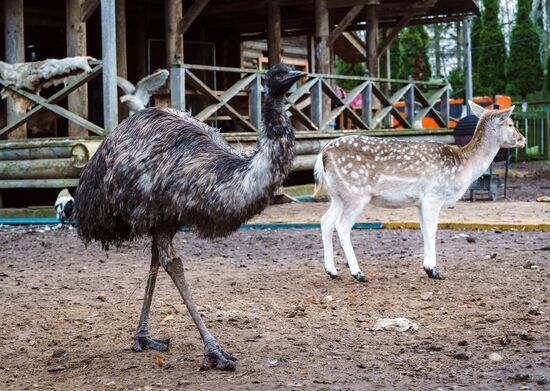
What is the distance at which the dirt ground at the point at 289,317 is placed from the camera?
474 centimetres

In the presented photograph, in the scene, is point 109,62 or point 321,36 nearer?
point 109,62

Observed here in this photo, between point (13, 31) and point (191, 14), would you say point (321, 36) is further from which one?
point (13, 31)

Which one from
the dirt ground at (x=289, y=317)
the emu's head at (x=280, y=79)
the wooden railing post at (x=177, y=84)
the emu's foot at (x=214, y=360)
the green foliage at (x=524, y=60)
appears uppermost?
the green foliage at (x=524, y=60)

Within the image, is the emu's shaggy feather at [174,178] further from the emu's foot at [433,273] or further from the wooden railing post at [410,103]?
the wooden railing post at [410,103]

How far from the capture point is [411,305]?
652 cm

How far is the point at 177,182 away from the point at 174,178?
35 millimetres

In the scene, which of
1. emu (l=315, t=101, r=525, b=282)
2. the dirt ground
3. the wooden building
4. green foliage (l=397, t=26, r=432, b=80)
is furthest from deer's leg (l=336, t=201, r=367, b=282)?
green foliage (l=397, t=26, r=432, b=80)

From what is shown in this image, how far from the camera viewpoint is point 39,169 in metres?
12.0

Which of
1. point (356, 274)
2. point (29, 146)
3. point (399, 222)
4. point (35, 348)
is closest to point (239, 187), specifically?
point (35, 348)

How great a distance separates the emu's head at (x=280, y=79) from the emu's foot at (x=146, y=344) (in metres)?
1.64

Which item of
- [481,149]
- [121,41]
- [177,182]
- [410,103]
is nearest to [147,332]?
[177,182]

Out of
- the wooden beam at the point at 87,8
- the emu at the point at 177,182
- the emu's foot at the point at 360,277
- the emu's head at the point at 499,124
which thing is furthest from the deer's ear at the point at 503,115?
the wooden beam at the point at 87,8

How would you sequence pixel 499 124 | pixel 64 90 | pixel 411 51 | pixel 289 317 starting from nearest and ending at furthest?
pixel 289 317 < pixel 499 124 < pixel 64 90 < pixel 411 51

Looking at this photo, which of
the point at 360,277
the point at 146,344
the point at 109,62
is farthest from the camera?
the point at 109,62
